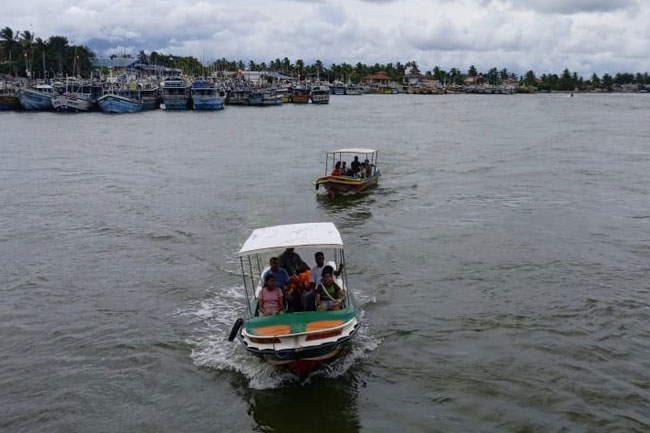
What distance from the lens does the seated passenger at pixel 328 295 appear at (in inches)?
453

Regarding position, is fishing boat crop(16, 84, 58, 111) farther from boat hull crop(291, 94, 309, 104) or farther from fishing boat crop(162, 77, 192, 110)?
boat hull crop(291, 94, 309, 104)

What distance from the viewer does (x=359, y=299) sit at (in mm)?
15547

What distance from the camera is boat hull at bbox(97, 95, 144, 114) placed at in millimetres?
80562

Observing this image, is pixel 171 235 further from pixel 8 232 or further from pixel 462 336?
pixel 462 336

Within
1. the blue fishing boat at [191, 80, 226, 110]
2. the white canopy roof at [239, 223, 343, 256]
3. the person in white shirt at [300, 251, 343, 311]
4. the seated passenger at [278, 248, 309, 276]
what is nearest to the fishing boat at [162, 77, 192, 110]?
the blue fishing boat at [191, 80, 226, 110]

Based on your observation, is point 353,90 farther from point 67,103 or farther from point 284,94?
point 67,103

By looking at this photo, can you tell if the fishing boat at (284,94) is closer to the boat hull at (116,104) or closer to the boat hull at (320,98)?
the boat hull at (320,98)

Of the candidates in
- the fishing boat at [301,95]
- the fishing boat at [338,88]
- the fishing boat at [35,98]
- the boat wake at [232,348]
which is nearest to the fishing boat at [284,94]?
the fishing boat at [301,95]

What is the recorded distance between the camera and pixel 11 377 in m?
11.9

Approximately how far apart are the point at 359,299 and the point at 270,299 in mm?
4443

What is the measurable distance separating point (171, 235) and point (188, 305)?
6.76 meters

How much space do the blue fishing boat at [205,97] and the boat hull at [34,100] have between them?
1910 centimetres

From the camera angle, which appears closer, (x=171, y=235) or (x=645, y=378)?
(x=645, y=378)

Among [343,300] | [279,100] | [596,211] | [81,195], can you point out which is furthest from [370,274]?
[279,100]
